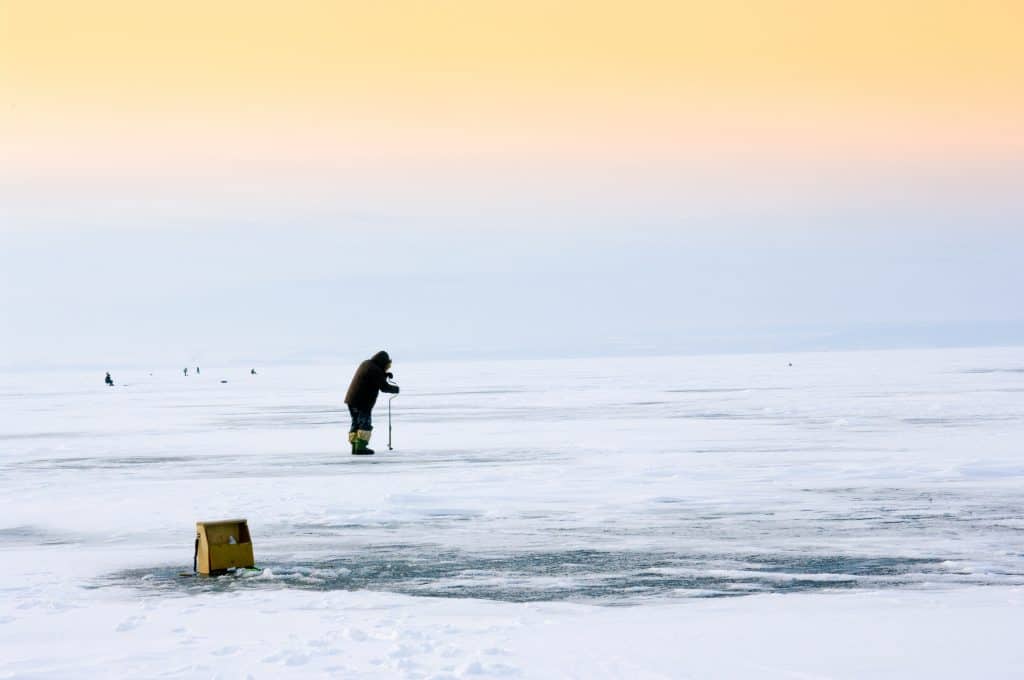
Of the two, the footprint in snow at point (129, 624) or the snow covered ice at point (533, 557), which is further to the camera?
the footprint in snow at point (129, 624)

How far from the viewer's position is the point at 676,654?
7215mm

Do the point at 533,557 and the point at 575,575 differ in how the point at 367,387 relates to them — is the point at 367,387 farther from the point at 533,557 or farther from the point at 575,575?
the point at 575,575

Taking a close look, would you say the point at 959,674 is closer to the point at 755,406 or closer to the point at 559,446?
the point at 559,446

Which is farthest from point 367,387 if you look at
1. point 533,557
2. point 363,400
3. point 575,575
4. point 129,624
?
point 129,624

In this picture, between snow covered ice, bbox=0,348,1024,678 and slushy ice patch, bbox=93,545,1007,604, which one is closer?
snow covered ice, bbox=0,348,1024,678

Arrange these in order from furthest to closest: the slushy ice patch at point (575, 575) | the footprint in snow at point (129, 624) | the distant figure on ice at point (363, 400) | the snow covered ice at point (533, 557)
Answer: the distant figure on ice at point (363, 400) < the slushy ice patch at point (575, 575) < the footprint in snow at point (129, 624) < the snow covered ice at point (533, 557)

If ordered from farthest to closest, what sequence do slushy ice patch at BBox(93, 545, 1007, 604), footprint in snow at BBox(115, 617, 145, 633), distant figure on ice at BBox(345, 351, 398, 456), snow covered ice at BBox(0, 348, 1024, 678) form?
distant figure on ice at BBox(345, 351, 398, 456) → slushy ice patch at BBox(93, 545, 1007, 604) → footprint in snow at BBox(115, 617, 145, 633) → snow covered ice at BBox(0, 348, 1024, 678)

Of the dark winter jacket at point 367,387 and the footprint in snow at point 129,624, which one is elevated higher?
the dark winter jacket at point 367,387

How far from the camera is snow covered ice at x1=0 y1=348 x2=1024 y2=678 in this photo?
7.29 metres

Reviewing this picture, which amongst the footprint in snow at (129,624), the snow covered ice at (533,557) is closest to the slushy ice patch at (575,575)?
the snow covered ice at (533,557)

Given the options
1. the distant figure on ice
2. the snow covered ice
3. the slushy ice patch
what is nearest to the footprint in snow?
the snow covered ice

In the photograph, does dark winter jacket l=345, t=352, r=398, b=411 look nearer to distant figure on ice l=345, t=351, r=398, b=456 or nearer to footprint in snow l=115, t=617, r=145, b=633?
distant figure on ice l=345, t=351, r=398, b=456

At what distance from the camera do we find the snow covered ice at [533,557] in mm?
7289

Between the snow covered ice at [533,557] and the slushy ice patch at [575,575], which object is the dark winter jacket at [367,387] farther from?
the slushy ice patch at [575,575]
